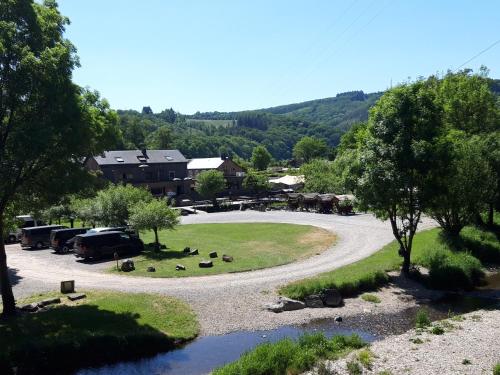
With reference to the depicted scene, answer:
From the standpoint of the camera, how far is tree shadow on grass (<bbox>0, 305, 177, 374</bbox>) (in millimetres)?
17672

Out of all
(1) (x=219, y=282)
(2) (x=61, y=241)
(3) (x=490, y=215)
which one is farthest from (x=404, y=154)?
(2) (x=61, y=241)

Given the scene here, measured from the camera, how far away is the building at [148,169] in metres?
82.8

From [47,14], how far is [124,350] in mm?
14810

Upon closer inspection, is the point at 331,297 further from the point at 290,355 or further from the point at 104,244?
the point at 104,244

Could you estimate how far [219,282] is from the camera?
93.4 feet

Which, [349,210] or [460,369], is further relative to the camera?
[349,210]

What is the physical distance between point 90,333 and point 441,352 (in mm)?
14084

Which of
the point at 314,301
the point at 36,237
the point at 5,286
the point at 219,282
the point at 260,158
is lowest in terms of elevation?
the point at 314,301

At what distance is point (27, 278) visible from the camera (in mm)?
30312

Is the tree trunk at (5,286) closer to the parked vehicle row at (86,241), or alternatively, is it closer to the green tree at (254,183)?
the parked vehicle row at (86,241)

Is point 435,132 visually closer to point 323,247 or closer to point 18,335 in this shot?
point 323,247

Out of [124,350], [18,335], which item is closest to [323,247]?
[124,350]

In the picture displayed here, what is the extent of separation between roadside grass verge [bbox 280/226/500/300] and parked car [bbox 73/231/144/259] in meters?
16.2

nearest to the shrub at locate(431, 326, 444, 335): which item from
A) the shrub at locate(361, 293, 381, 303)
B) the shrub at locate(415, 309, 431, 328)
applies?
the shrub at locate(415, 309, 431, 328)
